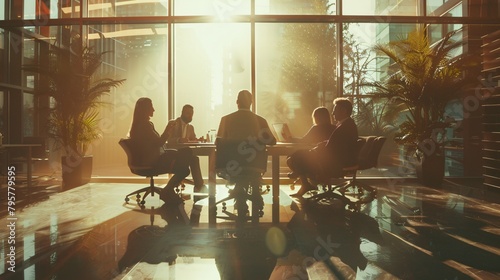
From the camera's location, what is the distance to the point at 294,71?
8609mm

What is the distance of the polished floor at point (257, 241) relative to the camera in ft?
9.14

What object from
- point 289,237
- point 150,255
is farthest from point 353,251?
point 150,255

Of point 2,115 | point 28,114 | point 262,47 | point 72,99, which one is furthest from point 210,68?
point 2,115

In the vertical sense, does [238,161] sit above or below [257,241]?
above

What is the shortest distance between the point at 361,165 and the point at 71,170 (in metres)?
5.19

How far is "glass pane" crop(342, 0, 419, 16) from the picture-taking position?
8.53 m

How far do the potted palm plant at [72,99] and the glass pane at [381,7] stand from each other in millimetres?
4669

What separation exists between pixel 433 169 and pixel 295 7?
157 inches

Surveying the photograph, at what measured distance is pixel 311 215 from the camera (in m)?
4.83

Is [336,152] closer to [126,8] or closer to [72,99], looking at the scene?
[72,99]

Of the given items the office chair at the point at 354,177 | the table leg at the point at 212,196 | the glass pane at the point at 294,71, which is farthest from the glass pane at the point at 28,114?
the office chair at the point at 354,177

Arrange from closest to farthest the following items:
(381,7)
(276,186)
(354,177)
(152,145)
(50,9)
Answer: (276,186), (152,145), (354,177), (381,7), (50,9)

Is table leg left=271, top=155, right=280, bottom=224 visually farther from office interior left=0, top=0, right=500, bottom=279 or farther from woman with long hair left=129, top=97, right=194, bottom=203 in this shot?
woman with long hair left=129, top=97, right=194, bottom=203

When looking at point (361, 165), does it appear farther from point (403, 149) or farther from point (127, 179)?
point (127, 179)
